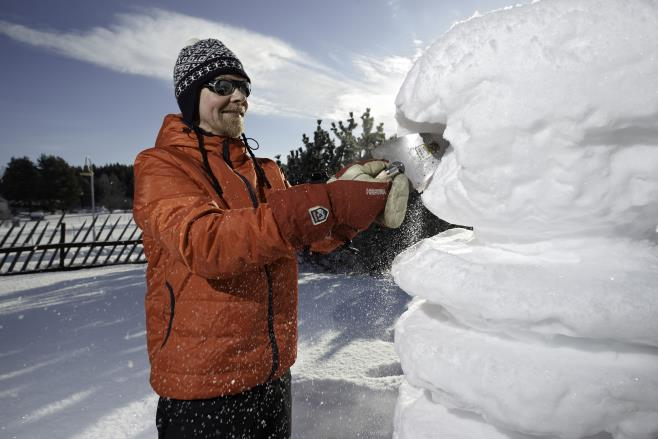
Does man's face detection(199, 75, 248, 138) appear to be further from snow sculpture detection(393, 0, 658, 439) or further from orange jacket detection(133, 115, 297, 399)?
snow sculpture detection(393, 0, 658, 439)

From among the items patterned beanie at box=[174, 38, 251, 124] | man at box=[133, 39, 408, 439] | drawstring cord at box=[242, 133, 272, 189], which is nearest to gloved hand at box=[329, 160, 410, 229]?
man at box=[133, 39, 408, 439]

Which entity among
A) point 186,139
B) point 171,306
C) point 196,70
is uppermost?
point 196,70

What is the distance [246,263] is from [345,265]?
7.65m

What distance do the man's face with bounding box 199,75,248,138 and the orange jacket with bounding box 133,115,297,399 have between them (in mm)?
91

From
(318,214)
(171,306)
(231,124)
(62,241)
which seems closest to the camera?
(318,214)

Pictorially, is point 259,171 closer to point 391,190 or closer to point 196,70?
point 196,70

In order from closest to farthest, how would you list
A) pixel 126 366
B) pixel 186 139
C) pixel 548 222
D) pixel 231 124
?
pixel 548 222, pixel 186 139, pixel 231 124, pixel 126 366

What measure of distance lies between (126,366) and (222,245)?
3500 mm

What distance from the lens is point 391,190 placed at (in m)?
1.36

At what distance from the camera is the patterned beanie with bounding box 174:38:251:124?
6.45 feet

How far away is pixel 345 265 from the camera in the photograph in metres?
8.91

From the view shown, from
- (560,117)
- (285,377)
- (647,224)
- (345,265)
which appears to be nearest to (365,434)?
(285,377)

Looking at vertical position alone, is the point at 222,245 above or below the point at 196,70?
below

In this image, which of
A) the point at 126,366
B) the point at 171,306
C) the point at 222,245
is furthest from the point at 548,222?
the point at 126,366
